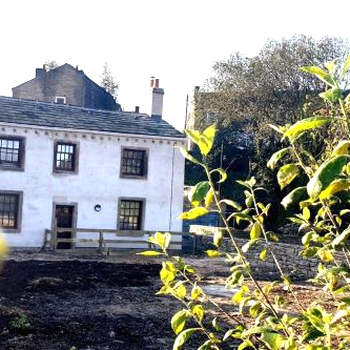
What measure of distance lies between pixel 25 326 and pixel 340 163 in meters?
9.70

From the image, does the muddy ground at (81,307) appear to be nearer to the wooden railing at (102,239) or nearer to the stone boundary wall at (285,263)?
the wooden railing at (102,239)

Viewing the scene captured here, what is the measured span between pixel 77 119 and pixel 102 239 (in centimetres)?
590

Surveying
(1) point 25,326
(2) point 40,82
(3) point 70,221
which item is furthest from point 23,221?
(2) point 40,82

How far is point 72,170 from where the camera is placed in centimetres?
2478

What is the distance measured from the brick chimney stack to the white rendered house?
4.40ft

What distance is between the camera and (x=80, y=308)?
12.5 m

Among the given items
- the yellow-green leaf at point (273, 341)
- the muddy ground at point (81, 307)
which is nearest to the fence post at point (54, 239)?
the muddy ground at point (81, 307)

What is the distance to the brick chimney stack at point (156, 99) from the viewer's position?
2881 cm

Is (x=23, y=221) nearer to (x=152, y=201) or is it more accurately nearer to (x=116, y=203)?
(x=116, y=203)

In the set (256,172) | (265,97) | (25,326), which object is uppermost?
(265,97)

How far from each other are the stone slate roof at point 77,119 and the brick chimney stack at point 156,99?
0.53 meters

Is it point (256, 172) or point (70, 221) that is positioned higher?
point (256, 172)

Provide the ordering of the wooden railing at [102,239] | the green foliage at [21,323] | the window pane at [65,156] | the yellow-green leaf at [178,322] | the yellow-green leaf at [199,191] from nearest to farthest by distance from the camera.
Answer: the yellow-green leaf at [199,191] → the yellow-green leaf at [178,322] → the green foliage at [21,323] → the wooden railing at [102,239] → the window pane at [65,156]

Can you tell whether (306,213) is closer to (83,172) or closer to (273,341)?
(273,341)
